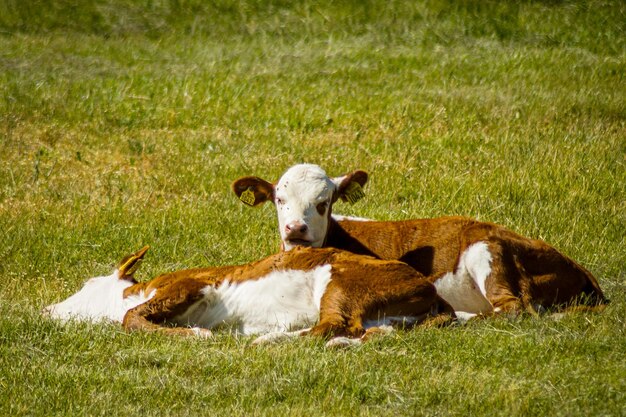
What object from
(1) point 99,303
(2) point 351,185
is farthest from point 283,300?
(2) point 351,185

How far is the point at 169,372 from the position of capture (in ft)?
21.4

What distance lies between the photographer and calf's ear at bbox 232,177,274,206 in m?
9.10

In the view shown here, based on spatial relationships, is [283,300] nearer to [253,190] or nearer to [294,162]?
[253,190]

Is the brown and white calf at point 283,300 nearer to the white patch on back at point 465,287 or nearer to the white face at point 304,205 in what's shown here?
the white face at point 304,205

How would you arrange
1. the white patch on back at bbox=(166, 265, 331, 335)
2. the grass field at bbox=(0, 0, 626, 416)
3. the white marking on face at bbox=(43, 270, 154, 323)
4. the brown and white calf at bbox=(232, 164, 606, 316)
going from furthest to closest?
the brown and white calf at bbox=(232, 164, 606, 316) < the white marking on face at bbox=(43, 270, 154, 323) < the white patch on back at bbox=(166, 265, 331, 335) < the grass field at bbox=(0, 0, 626, 416)

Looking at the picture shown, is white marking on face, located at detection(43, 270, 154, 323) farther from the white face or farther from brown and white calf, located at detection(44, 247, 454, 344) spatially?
the white face

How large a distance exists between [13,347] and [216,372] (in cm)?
143

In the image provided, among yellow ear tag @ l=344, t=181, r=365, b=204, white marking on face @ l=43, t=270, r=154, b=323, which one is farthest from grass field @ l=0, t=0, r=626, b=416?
yellow ear tag @ l=344, t=181, r=365, b=204

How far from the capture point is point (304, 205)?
28.3ft

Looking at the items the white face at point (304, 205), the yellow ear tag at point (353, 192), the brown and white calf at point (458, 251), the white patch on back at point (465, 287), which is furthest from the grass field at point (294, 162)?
the white face at point (304, 205)

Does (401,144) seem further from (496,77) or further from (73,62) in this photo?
(73,62)

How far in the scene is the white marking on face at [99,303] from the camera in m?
7.96

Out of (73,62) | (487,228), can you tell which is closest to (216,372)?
(487,228)

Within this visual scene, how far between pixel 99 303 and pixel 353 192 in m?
2.38
